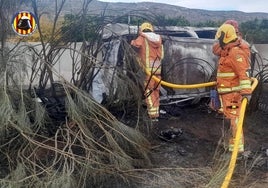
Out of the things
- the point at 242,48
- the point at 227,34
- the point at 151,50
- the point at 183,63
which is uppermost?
the point at 227,34

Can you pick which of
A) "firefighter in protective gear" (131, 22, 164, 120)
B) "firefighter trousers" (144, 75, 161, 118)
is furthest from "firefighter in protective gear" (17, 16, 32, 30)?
"firefighter trousers" (144, 75, 161, 118)

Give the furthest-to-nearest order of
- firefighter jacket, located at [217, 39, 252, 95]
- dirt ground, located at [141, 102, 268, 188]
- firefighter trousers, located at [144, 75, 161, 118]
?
firefighter trousers, located at [144, 75, 161, 118]
firefighter jacket, located at [217, 39, 252, 95]
dirt ground, located at [141, 102, 268, 188]

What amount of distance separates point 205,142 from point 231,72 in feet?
3.77

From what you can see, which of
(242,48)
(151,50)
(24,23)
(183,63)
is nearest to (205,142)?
(242,48)

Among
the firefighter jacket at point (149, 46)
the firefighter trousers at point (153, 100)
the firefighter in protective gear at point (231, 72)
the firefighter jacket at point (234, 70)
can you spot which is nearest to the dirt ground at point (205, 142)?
the firefighter trousers at point (153, 100)

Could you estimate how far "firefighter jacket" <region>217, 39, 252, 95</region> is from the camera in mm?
5602

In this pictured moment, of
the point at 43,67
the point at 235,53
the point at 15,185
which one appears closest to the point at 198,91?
the point at 235,53

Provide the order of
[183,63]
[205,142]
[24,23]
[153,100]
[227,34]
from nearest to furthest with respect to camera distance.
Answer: [24,23] → [227,34] → [205,142] → [153,100] → [183,63]

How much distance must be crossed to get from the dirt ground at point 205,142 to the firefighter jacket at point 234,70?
62 cm

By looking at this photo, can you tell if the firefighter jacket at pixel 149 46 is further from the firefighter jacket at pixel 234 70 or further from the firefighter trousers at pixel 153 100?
the firefighter jacket at pixel 234 70

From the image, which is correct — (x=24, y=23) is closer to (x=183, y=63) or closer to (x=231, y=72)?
(x=231, y=72)

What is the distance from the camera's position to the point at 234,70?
5812 millimetres

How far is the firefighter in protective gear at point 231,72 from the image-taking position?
5699 millimetres

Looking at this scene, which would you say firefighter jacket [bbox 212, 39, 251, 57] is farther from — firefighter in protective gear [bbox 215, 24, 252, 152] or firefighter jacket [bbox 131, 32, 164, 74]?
firefighter jacket [bbox 131, 32, 164, 74]
